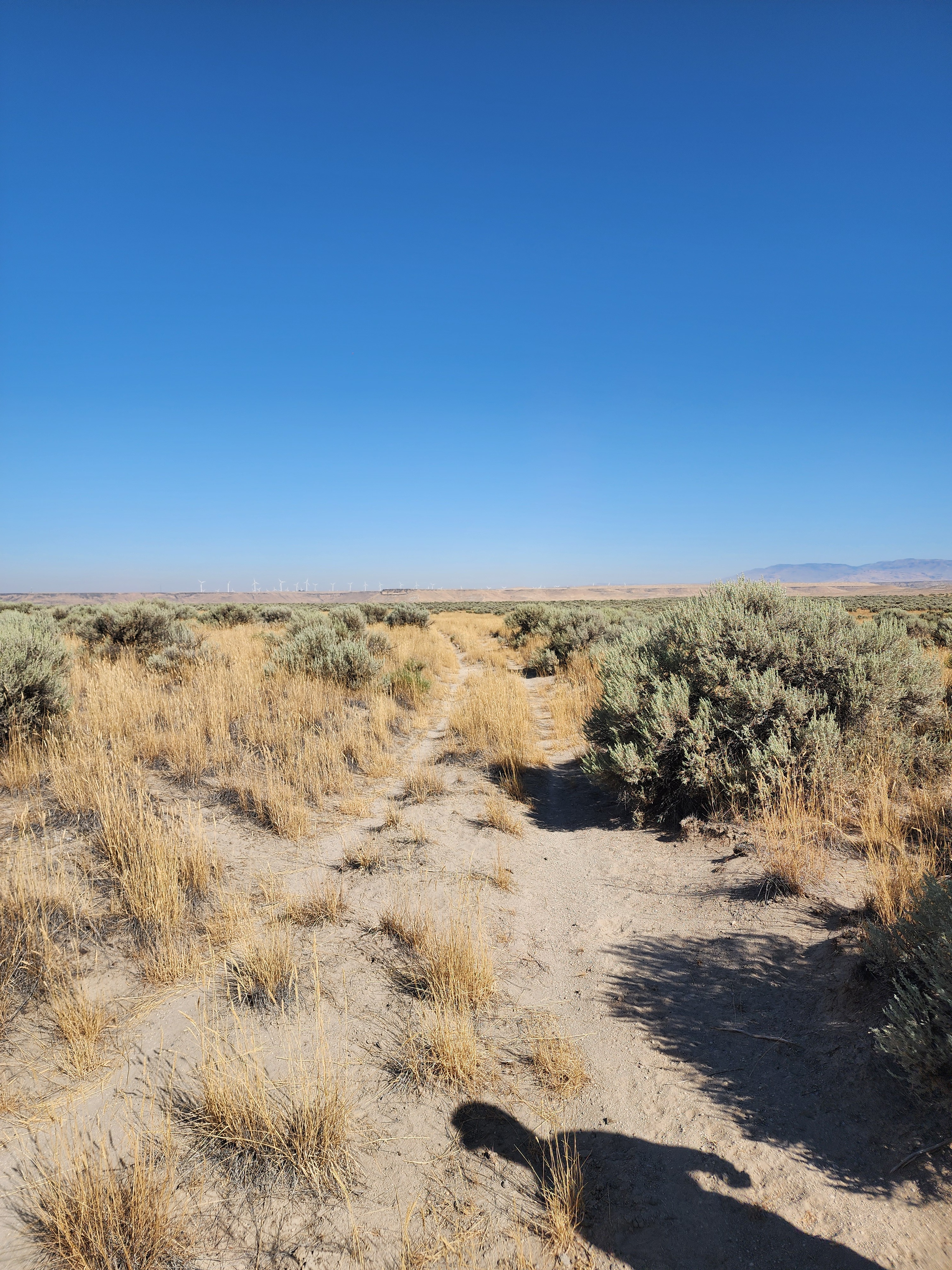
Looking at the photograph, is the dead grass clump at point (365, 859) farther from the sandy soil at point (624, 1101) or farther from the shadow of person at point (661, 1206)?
the shadow of person at point (661, 1206)

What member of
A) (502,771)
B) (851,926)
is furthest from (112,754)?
(851,926)

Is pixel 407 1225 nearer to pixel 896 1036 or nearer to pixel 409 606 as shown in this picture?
pixel 896 1036

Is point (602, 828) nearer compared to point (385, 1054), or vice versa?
point (385, 1054)

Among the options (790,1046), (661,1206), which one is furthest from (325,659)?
(661,1206)

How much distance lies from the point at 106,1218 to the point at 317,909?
83.3 inches

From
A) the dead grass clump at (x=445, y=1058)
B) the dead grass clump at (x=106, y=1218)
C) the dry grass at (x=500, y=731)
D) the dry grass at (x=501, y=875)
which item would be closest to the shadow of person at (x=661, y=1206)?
the dead grass clump at (x=445, y=1058)

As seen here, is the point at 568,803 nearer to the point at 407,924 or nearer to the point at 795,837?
the point at 795,837

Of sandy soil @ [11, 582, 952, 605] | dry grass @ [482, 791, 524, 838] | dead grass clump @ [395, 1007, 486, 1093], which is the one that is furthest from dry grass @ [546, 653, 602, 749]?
sandy soil @ [11, 582, 952, 605]

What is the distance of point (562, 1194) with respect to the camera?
7.13 ft

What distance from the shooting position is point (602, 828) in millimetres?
5953

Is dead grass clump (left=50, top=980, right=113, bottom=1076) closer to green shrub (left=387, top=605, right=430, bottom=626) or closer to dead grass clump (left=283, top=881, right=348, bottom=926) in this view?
dead grass clump (left=283, top=881, right=348, bottom=926)

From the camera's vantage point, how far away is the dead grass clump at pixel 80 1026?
8.82 ft

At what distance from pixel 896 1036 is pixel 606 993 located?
1.57m

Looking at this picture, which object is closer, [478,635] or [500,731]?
[500,731]
